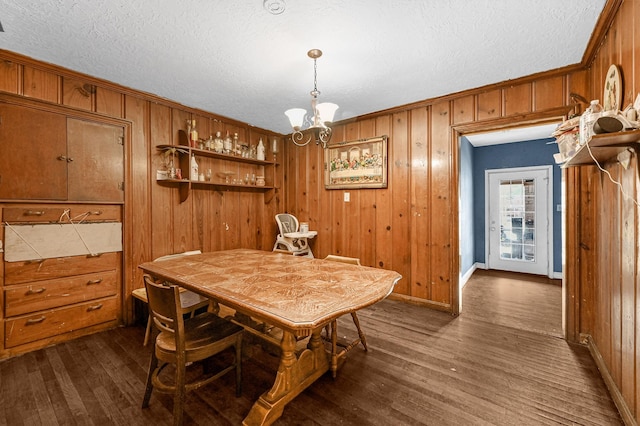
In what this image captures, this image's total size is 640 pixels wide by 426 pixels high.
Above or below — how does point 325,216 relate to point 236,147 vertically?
below

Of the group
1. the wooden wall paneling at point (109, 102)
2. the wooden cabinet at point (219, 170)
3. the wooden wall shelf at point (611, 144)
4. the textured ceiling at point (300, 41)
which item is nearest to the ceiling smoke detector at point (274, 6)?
the textured ceiling at point (300, 41)

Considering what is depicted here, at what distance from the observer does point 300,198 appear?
14.9 ft

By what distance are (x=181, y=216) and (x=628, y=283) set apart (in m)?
3.96

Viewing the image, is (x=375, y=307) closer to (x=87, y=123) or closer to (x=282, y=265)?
(x=282, y=265)

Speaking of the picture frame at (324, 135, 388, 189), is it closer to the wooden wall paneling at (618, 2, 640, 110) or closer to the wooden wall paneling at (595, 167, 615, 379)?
the wooden wall paneling at (595, 167, 615, 379)

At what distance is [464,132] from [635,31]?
1646 mm

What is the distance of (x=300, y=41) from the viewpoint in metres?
2.09

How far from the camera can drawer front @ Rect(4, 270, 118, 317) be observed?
2289mm

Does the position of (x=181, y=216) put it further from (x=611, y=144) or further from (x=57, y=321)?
(x=611, y=144)

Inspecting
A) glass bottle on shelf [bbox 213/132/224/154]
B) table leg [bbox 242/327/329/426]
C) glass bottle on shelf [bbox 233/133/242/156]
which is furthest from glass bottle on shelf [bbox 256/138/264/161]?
table leg [bbox 242/327/329/426]

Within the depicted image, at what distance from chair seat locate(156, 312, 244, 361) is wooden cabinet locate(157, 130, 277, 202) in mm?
1959

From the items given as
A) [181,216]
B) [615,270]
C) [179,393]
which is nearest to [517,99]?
[615,270]

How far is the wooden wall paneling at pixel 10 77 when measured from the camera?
2.27m

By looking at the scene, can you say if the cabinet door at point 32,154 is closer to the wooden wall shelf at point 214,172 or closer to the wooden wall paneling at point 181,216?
the wooden wall shelf at point 214,172
